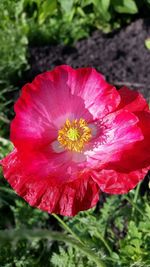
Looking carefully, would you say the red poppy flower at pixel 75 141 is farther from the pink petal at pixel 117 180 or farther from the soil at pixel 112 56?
the soil at pixel 112 56

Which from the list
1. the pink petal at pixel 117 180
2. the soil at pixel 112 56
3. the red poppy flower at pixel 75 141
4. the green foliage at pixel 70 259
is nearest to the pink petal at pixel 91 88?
the red poppy flower at pixel 75 141

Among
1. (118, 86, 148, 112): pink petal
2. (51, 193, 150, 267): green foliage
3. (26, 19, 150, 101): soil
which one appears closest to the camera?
(118, 86, 148, 112): pink petal

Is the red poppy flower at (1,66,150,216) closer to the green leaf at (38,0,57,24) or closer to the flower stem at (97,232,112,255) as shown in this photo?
the flower stem at (97,232,112,255)

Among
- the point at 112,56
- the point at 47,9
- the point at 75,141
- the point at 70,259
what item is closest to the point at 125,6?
the point at 112,56

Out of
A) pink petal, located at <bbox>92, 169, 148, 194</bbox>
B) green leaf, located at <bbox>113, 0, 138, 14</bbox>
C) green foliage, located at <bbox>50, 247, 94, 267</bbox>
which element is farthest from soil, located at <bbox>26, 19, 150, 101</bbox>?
pink petal, located at <bbox>92, 169, 148, 194</bbox>

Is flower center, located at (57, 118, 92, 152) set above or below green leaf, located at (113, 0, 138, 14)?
above

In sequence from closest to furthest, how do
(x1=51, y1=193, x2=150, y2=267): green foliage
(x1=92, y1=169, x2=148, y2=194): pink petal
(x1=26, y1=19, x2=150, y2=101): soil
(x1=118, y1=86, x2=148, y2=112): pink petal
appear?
(x1=92, y1=169, x2=148, y2=194): pink petal
(x1=118, y1=86, x2=148, y2=112): pink petal
(x1=51, y1=193, x2=150, y2=267): green foliage
(x1=26, y1=19, x2=150, y2=101): soil

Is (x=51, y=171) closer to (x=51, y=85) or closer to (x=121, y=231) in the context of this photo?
(x=51, y=85)
